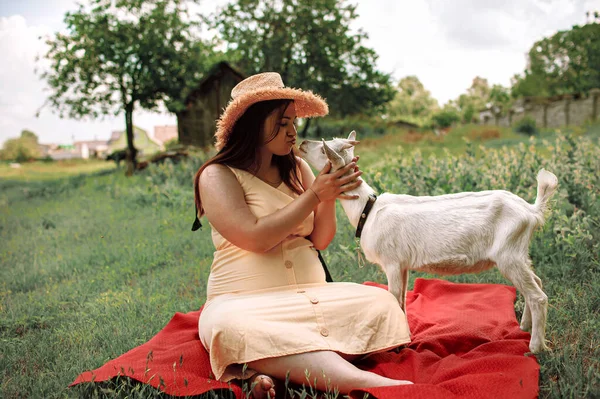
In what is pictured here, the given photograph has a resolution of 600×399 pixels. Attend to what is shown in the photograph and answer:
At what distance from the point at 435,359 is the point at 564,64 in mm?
33145

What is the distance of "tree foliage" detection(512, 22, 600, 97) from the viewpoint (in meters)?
25.8

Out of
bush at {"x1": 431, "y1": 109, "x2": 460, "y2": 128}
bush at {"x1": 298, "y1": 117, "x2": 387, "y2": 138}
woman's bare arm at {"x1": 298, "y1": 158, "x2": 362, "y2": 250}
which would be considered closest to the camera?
woman's bare arm at {"x1": 298, "y1": 158, "x2": 362, "y2": 250}

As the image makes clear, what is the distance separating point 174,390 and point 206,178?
4.02ft

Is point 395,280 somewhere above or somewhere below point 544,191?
below

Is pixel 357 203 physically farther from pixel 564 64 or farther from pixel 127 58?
pixel 564 64

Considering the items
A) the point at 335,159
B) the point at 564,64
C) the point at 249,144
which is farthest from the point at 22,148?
the point at 564,64

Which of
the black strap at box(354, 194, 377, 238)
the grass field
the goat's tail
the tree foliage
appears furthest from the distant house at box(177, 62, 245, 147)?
the tree foliage

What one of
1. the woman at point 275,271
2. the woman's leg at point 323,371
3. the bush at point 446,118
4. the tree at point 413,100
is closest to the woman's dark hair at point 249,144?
the woman at point 275,271

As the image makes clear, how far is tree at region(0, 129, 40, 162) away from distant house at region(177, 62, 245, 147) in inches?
361

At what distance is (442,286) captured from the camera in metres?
4.18

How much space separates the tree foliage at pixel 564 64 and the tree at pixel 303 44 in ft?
40.4

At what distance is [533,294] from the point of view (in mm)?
2738

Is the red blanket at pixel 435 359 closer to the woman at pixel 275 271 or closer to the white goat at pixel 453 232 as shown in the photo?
the woman at pixel 275 271

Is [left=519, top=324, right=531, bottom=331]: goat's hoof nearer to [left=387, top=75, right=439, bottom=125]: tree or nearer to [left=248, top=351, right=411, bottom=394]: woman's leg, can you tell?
[left=248, top=351, right=411, bottom=394]: woman's leg
